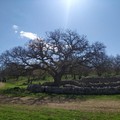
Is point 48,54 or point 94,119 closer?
point 94,119

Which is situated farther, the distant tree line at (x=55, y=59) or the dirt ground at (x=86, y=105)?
the distant tree line at (x=55, y=59)

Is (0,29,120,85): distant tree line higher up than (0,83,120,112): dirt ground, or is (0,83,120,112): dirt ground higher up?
(0,29,120,85): distant tree line

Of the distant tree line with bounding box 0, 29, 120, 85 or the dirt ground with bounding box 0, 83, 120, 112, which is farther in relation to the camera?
the distant tree line with bounding box 0, 29, 120, 85

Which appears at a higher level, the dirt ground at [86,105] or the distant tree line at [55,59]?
the distant tree line at [55,59]

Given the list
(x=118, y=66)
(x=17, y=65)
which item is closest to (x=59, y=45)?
(x=17, y=65)

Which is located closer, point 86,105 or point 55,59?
point 86,105

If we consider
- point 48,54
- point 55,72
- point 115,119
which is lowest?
point 115,119

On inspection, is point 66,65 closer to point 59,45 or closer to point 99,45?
point 59,45

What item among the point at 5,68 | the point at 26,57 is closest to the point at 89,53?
the point at 26,57

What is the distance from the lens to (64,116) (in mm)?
13086

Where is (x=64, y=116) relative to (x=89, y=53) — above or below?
below

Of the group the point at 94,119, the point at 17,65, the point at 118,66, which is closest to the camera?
the point at 94,119

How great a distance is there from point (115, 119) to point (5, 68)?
2616 cm

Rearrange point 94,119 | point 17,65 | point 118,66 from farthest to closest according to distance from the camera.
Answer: point 118,66 < point 17,65 < point 94,119
